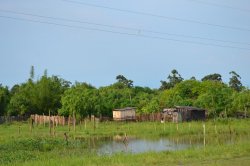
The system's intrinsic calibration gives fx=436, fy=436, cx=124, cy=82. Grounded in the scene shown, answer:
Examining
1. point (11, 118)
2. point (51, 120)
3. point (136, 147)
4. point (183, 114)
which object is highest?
point (183, 114)

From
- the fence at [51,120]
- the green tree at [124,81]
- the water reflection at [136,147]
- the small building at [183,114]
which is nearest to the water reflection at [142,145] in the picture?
the water reflection at [136,147]

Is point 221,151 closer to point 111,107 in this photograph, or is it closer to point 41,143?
point 41,143

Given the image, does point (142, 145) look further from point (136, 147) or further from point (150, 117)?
point (150, 117)

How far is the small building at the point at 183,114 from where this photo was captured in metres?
66.1

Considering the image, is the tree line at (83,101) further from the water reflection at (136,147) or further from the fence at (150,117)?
the water reflection at (136,147)

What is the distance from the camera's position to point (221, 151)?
24.8 m

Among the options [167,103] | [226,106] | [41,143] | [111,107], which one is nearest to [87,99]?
[111,107]

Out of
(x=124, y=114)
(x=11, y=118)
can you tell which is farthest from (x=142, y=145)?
(x=11, y=118)

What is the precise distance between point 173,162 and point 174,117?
148 feet

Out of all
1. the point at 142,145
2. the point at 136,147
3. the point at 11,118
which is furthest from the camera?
the point at 11,118

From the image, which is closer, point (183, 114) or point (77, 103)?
point (77, 103)

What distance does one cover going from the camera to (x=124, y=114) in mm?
70062

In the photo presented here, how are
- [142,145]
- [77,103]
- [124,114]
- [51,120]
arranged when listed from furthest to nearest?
[124,114] → [77,103] → [51,120] → [142,145]

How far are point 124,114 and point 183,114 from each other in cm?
959
